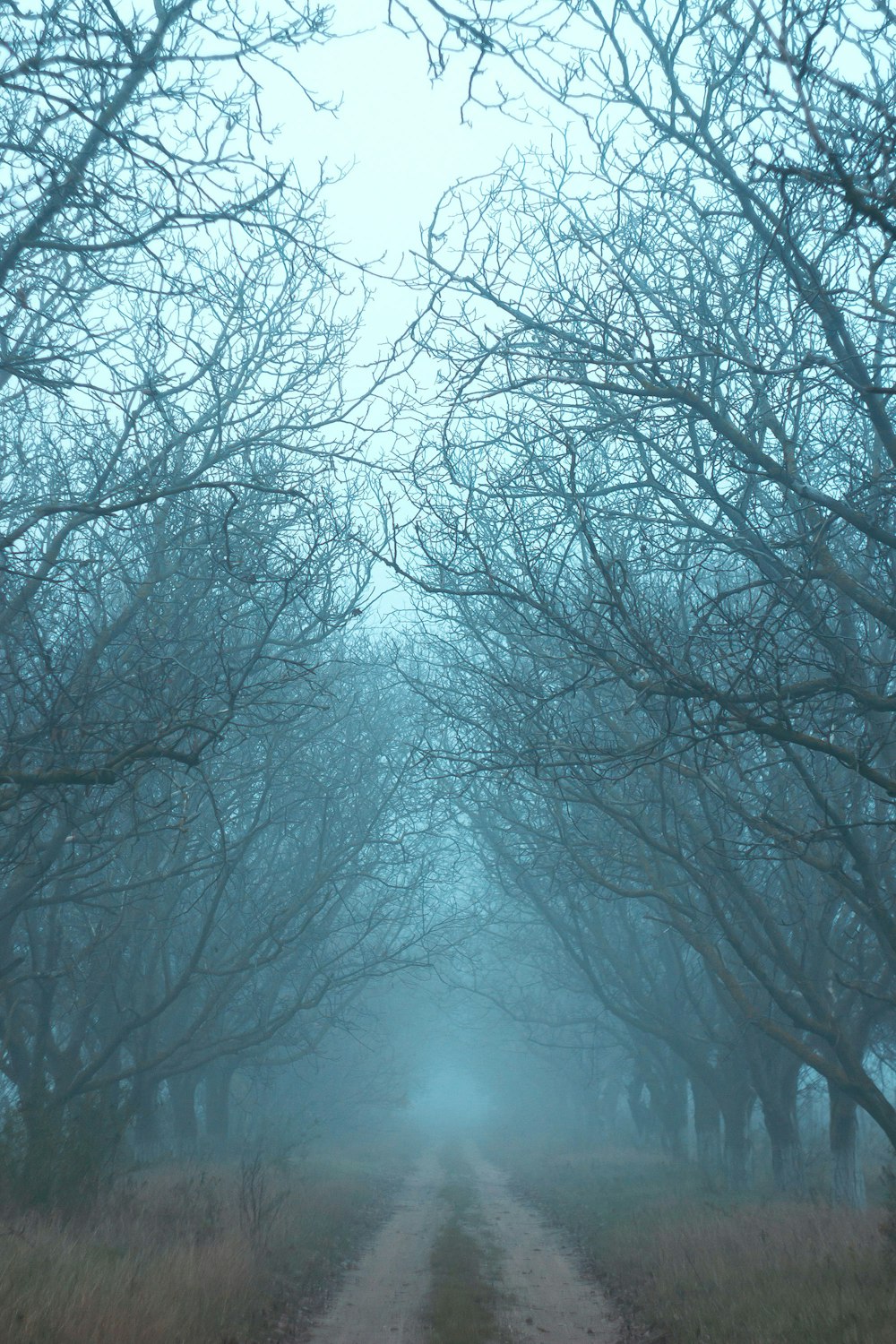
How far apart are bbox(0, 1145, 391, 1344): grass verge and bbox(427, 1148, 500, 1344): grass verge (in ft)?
3.79

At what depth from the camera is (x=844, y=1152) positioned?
1403 cm

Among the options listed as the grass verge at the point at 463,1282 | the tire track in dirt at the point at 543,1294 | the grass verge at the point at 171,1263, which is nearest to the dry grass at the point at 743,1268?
the tire track in dirt at the point at 543,1294

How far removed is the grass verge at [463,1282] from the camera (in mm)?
8656

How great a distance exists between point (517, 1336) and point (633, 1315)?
147 centimetres

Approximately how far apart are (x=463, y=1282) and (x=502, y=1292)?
56 cm

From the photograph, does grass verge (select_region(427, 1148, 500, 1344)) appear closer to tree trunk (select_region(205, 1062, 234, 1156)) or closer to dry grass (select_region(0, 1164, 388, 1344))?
dry grass (select_region(0, 1164, 388, 1344))

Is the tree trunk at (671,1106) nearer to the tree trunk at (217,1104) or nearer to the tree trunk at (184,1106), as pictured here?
the tree trunk at (217,1104)

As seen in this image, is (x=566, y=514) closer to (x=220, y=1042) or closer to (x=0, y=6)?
(x=0, y=6)

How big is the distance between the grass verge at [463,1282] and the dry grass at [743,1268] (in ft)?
4.04

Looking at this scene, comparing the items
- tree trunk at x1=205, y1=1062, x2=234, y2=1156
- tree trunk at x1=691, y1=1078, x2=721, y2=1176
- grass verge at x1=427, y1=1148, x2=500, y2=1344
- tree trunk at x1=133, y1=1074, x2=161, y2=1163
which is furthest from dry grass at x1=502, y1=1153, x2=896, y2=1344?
tree trunk at x1=205, y1=1062, x2=234, y2=1156

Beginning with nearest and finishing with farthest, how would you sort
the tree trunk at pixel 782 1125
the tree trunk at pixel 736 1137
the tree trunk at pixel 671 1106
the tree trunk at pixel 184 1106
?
the tree trunk at pixel 782 1125
the tree trunk at pixel 736 1137
the tree trunk at pixel 184 1106
the tree trunk at pixel 671 1106

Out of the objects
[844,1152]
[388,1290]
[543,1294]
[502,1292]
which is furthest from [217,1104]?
[543,1294]

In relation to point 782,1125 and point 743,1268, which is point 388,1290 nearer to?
point 743,1268

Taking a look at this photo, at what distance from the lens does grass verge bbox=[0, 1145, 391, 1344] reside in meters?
6.87
